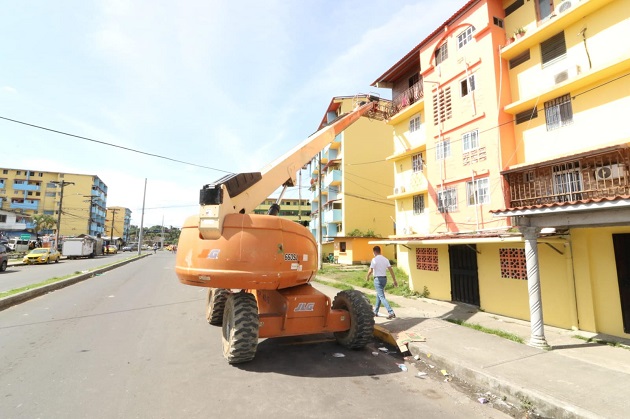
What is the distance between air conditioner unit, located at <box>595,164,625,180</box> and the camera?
7305 millimetres

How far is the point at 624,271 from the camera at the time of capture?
7.42 metres

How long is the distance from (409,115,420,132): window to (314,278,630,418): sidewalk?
10.5 m

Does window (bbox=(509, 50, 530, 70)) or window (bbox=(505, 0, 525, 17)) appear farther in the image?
window (bbox=(505, 0, 525, 17))

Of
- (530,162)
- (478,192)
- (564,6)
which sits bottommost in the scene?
(478,192)

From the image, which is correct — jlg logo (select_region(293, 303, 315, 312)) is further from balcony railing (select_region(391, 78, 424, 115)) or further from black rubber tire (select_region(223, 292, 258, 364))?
balcony railing (select_region(391, 78, 424, 115))

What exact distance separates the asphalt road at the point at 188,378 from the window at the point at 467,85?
10274mm

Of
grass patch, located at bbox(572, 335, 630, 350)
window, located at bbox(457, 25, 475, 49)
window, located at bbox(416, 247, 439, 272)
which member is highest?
window, located at bbox(457, 25, 475, 49)

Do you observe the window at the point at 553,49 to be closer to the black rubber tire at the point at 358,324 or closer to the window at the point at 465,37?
the window at the point at 465,37

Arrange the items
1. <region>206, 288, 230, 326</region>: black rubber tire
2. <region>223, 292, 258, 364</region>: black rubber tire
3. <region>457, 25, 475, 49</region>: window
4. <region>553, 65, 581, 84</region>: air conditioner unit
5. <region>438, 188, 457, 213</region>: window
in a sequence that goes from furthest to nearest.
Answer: <region>438, 188, 457, 213</region>: window → <region>457, 25, 475, 49</region>: window → <region>553, 65, 581, 84</region>: air conditioner unit → <region>206, 288, 230, 326</region>: black rubber tire → <region>223, 292, 258, 364</region>: black rubber tire

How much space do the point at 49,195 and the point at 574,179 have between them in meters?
94.0

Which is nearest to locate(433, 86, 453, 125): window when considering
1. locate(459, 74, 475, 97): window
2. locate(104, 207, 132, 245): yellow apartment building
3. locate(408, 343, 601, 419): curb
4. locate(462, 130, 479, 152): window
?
locate(459, 74, 475, 97): window

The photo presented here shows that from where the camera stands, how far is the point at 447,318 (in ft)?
29.8

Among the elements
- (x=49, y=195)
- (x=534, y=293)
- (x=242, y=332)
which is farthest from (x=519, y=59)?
(x=49, y=195)

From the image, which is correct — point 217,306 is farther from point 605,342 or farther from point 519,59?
point 519,59
